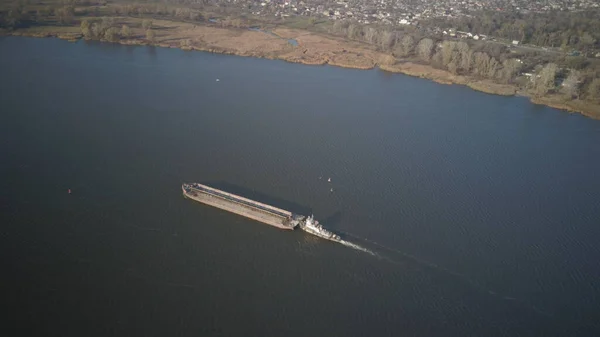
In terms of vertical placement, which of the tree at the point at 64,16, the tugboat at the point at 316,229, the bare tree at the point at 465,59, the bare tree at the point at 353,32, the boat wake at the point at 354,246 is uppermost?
the tree at the point at 64,16

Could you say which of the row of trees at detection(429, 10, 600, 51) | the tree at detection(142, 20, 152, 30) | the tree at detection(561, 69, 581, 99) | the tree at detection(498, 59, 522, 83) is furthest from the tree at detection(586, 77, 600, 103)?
the tree at detection(142, 20, 152, 30)

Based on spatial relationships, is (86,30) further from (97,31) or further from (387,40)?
(387,40)

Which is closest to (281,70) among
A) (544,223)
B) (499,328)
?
(544,223)

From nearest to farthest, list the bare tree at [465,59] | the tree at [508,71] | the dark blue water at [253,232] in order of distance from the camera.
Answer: the dark blue water at [253,232]
the tree at [508,71]
the bare tree at [465,59]

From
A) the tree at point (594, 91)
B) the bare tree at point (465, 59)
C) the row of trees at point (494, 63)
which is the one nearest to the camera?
the tree at point (594, 91)

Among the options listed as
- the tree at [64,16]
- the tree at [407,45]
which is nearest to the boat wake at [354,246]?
the tree at [407,45]

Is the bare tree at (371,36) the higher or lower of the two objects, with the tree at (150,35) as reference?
lower

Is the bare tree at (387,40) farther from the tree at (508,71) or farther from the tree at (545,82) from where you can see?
the tree at (545,82)

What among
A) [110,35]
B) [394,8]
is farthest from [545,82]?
[394,8]

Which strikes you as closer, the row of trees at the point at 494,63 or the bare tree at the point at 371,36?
the row of trees at the point at 494,63
